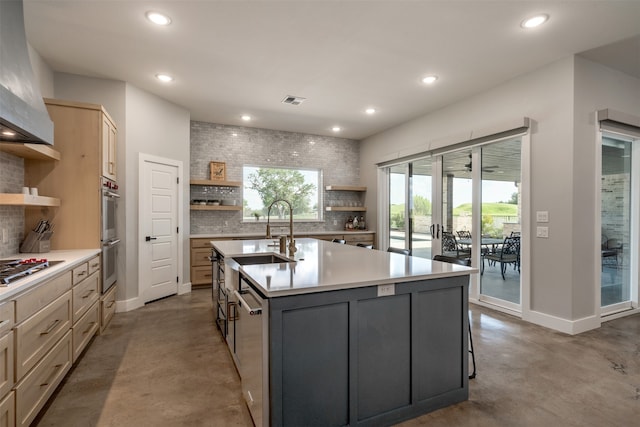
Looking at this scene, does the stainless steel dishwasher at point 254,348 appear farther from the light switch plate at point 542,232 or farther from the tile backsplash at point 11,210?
the light switch plate at point 542,232

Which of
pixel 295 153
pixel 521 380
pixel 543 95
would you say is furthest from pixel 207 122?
pixel 521 380

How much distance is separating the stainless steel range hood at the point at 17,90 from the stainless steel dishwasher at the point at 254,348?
64.4 inches

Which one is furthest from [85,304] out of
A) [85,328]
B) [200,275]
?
[200,275]

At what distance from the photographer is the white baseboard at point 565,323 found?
Answer: 343cm

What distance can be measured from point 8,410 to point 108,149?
2.83 metres

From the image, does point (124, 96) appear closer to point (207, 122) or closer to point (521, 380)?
point (207, 122)

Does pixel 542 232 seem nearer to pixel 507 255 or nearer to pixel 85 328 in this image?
pixel 507 255

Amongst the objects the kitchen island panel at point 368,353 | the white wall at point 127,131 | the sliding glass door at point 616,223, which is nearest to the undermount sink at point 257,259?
the kitchen island panel at point 368,353

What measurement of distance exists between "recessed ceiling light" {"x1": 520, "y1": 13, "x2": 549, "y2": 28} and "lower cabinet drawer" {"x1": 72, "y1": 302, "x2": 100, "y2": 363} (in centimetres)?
470

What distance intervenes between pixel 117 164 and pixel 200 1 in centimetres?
261

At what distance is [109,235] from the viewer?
3701 millimetres

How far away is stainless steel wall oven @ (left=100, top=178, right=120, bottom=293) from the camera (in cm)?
347

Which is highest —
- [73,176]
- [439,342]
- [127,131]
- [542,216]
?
[127,131]

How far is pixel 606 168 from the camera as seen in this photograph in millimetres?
3969
